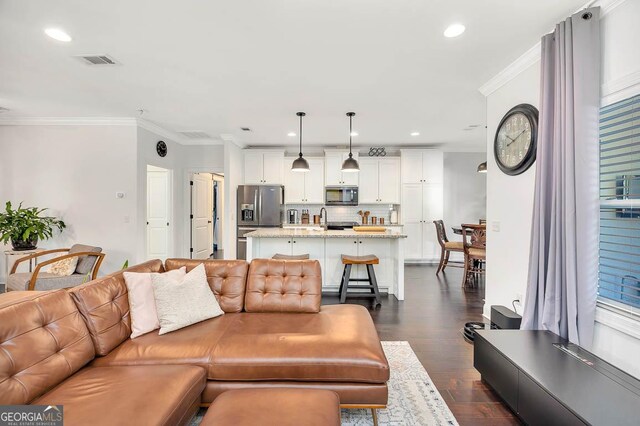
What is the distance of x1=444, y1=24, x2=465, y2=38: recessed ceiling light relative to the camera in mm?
2367

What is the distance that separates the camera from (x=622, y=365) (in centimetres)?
195

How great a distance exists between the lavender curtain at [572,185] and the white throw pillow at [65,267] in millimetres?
5030

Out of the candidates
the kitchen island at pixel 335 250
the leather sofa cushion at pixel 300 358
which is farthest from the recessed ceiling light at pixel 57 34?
the kitchen island at pixel 335 250

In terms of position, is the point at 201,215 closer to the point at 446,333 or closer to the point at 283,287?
the point at 283,287

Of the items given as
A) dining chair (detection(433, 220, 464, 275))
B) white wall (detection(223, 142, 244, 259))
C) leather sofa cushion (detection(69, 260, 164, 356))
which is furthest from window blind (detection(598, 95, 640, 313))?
white wall (detection(223, 142, 244, 259))

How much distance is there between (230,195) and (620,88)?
559cm

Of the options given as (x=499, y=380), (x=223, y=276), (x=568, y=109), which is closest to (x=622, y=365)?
(x=499, y=380)

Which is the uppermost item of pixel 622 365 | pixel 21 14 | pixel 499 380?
pixel 21 14

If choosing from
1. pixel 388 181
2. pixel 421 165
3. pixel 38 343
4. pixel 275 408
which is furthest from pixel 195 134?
pixel 275 408

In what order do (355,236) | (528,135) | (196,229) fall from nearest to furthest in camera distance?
1. (528,135)
2. (355,236)
3. (196,229)

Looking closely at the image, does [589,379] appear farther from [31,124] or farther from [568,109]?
[31,124]

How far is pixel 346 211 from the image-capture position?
7.17 meters

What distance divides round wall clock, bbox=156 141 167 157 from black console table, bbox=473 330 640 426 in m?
5.71

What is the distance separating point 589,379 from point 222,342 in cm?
207
